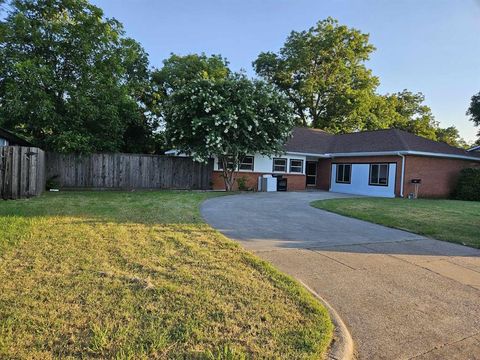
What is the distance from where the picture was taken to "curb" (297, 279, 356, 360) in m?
2.77

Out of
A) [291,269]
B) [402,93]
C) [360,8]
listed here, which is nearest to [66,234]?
[291,269]

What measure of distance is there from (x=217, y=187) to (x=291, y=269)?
14751 mm

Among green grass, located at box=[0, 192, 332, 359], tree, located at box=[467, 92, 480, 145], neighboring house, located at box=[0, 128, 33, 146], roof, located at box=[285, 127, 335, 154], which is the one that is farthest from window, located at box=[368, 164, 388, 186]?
tree, located at box=[467, 92, 480, 145]

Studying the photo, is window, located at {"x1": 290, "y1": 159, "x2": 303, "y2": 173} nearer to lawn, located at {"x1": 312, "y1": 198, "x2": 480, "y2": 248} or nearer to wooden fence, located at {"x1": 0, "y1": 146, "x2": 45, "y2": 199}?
lawn, located at {"x1": 312, "y1": 198, "x2": 480, "y2": 248}

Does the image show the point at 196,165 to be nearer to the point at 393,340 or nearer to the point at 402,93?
the point at 393,340

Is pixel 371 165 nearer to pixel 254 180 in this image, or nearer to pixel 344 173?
pixel 344 173

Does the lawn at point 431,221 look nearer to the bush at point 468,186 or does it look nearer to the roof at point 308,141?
the bush at point 468,186

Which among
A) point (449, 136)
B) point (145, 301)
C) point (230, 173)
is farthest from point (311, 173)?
point (449, 136)

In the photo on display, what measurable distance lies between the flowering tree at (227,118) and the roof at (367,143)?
15.5ft

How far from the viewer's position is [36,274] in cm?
406

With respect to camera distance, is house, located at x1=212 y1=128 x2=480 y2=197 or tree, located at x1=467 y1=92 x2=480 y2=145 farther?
tree, located at x1=467 y1=92 x2=480 y2=145

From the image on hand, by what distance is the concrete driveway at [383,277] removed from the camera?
312cm

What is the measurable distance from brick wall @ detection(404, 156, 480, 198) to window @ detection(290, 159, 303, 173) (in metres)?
6.44

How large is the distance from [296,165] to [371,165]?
15.3ft
